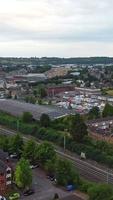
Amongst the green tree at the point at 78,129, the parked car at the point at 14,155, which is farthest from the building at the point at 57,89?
the parked car at the point at 14,155

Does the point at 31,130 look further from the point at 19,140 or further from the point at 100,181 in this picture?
the point at 100,181

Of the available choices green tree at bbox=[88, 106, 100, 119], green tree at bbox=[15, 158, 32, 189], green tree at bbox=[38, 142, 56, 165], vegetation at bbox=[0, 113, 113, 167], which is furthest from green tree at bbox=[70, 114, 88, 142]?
green tree at bbox=[88, 106, 100, 119]

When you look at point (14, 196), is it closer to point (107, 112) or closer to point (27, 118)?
point (27, 118)

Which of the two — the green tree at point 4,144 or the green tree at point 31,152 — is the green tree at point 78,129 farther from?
the green tree at point 31,152

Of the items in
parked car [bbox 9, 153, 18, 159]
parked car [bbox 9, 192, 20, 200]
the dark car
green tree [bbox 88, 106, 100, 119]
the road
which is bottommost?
the road

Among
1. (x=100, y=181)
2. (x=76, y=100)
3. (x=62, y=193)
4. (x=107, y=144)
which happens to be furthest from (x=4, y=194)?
(x=76, y=100)

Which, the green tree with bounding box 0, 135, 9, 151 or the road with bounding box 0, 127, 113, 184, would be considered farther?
the green tree with bounding box 0, 135, 9, 151

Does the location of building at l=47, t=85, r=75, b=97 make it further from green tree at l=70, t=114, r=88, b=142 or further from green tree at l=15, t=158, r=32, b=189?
green tree at l=15, t=158, r=32, b=189

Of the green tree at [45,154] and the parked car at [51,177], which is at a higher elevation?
the green tree at [45,154]

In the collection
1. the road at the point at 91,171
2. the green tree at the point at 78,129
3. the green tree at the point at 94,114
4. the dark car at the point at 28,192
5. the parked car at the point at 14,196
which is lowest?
the road at the point at 91,171
